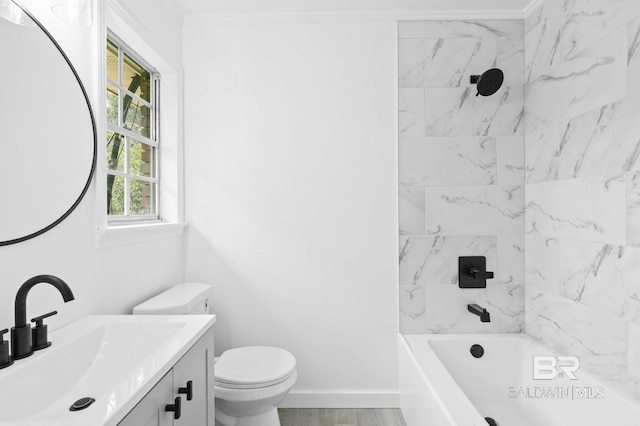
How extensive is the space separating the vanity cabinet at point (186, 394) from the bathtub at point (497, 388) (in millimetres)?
921

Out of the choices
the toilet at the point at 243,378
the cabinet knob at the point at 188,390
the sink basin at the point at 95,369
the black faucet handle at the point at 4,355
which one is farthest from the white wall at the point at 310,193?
the black faucet handle at the point at 4,355

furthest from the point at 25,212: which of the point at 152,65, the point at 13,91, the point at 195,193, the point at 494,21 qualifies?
the point at 494,21

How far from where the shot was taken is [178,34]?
2.27m

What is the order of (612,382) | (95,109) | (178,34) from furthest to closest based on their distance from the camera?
(178,34), (612,382), (95,109)

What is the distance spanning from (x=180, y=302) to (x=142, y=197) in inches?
28.0

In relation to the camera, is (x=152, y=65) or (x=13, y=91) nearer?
(x=13, y=91)

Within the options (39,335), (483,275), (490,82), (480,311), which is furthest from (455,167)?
(39,335)

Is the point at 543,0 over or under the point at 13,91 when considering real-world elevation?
over

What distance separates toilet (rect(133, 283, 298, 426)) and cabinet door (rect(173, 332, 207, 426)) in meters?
0.26

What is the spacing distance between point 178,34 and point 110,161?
0.98m

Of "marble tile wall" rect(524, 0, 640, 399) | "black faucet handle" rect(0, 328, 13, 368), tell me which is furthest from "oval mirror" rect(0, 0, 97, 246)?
"marble tile wall" rect(524, 0, 640, 399)

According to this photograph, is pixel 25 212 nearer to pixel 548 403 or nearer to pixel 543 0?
pixel 548 403

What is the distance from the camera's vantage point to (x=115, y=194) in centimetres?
185

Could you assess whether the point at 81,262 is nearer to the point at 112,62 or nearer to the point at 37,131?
the point at 37,131
